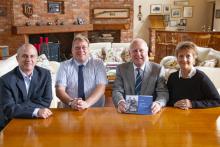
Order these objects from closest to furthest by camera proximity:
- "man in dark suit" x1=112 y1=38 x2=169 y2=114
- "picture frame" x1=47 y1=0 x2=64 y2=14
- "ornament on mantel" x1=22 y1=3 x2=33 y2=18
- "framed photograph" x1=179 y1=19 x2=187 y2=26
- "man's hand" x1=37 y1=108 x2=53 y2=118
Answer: "man's hand" x1=37 y1=108 x2=53 y2=118 < "man in dark suit" x1=112 y1=38 x2=169 y2=114 < "ornament on mantel" x1=22 y1=3 x2=33 y2=18 < "picture frame" x1=47 y1=0 x2=64 y2=14 < "framed photograph" x1=179 y1=19 x2=187 y2=26

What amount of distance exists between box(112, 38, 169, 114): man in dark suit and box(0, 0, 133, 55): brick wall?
512cm

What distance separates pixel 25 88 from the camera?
6.42ft

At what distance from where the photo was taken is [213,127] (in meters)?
1.62

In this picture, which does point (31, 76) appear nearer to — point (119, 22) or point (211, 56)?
point (211, 56)

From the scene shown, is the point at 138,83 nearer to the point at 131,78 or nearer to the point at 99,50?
the point at 131,78

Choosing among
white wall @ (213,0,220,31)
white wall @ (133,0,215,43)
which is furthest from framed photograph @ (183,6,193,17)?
white wall @ (213,0,220,31)

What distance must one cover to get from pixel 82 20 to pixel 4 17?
2307 millimetres

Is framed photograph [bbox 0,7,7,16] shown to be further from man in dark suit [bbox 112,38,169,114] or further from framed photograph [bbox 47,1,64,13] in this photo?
man in dark suit [bbox 112,38,169,114]

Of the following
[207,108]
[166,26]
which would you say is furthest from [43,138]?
[166,26]

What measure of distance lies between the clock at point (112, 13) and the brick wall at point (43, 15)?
122 mm

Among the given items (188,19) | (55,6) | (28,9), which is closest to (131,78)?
(28,9)

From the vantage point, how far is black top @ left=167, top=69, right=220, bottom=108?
1.99 metres

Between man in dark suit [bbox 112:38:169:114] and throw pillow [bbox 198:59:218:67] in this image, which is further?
throw pillow [bbox 198:59:218:67]

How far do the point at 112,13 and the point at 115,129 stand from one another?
301 inches
